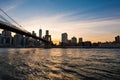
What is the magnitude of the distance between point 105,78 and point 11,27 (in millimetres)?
39338

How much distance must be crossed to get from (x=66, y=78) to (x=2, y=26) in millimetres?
35729

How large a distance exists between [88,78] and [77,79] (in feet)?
2.66

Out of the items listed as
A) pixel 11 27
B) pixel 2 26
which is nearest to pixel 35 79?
pixel 2 26

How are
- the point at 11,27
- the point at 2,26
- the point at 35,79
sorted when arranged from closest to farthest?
1. the point at 35,79
2. the point at 2,26
3. the point at 11,27

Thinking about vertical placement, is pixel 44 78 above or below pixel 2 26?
below

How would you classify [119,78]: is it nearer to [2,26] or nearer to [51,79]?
[51,79]

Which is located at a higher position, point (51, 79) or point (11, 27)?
point (11, 27)

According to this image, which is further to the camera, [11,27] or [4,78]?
[11,27]

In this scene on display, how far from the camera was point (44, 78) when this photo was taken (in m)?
9.82

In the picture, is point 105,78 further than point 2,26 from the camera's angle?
No

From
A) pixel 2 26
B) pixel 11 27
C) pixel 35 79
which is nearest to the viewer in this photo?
pixel 35 79

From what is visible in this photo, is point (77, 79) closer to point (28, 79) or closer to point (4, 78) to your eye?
point (28, 79)

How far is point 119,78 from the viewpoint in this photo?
9859mm

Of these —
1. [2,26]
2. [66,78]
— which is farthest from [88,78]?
[2,26]
